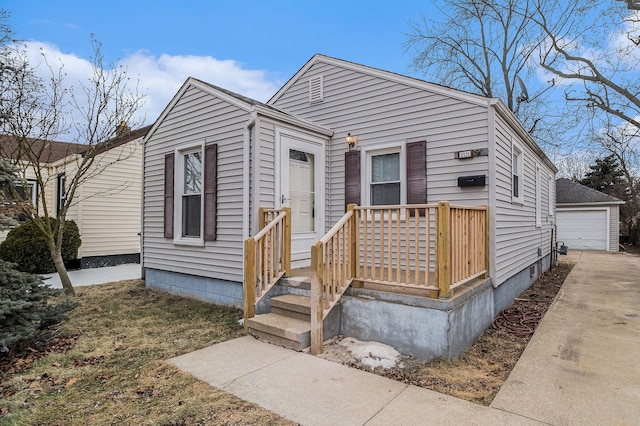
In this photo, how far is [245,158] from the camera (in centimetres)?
524

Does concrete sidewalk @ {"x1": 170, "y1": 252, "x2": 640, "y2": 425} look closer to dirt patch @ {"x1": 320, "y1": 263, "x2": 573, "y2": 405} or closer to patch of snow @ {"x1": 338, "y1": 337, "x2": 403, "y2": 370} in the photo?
dirt patch @ {"x1": 320, "y1": 263, "x2": 573, "y2": 405}

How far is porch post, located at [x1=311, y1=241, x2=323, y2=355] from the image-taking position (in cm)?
377

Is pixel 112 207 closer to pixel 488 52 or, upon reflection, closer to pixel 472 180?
pixel 472 180

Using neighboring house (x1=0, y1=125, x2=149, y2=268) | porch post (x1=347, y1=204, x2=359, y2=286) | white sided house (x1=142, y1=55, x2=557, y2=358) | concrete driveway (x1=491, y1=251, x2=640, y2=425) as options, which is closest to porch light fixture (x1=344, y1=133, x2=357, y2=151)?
white sided house (x1=142, y1=55, x2=557, y2=358)

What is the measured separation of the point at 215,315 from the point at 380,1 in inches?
440

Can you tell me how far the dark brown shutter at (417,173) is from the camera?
5.43 metres

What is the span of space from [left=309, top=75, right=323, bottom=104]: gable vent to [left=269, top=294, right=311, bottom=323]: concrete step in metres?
3.92

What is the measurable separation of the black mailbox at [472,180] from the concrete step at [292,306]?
2.68m

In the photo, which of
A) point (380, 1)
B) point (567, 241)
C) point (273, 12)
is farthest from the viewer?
point (567, 241)

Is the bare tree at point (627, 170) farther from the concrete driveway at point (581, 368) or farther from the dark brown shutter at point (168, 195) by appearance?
the dark brown shutter at point (168, 195)

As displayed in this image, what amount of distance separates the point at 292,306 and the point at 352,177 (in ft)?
8.62

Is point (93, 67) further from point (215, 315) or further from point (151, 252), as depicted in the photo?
point (215, 315)

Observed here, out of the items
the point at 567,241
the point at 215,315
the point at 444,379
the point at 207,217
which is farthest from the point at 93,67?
the point at 567,241

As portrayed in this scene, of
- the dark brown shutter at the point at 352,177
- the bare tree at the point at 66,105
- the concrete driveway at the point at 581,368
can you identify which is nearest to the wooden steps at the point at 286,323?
the concrete driveway at the point at 581,368
